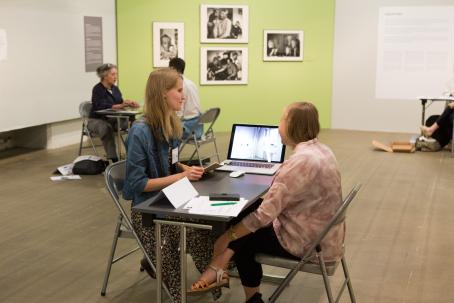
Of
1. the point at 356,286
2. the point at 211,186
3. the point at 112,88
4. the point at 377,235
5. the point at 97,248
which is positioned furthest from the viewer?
the point at 112,88

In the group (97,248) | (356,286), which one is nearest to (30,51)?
(97,248)

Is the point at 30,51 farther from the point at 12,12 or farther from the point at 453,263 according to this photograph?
the point at 453,263

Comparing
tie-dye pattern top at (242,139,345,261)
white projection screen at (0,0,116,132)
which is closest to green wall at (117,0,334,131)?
white projection screen at (0,0,116,132)

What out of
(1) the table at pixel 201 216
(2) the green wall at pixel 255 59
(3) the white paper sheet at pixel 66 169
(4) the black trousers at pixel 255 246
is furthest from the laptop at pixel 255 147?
(2) the green wall at pixel 255 59

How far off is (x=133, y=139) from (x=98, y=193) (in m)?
3.06

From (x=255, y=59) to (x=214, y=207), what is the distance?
7.97m

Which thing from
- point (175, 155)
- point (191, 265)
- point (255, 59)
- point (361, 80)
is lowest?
point (191, 265)

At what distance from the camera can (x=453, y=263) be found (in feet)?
14.3

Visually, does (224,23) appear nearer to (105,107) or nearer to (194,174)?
(105,107)

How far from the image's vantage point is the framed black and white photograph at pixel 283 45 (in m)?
10.6

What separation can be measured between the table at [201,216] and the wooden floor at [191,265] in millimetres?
719

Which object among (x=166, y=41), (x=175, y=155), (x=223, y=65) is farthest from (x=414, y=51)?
(x=175, y=155)

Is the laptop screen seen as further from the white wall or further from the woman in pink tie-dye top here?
the white wall

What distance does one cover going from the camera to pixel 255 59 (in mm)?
10656
